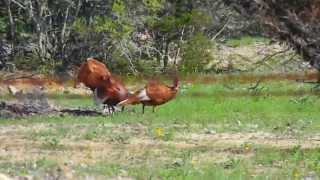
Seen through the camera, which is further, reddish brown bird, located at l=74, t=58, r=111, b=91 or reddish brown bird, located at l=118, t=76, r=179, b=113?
reddish brown bird, located at l=74, t=58, r=111, b=91

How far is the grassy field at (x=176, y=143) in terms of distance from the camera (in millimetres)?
9133

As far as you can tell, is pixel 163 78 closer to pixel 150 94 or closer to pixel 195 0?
pixel 195 0

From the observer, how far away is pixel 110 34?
90.9ft

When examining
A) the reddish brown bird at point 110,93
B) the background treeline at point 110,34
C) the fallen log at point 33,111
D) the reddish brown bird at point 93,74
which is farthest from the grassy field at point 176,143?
the background treeline at point 110,34

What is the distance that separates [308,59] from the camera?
32.0ft

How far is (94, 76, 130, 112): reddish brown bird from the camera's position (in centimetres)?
1614

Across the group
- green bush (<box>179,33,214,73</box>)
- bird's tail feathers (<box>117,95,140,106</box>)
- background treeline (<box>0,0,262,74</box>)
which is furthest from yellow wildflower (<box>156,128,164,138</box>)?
green bush (<box>179,33,214,73</box>)

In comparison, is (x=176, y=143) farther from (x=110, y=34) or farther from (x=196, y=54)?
(x=196, y=54)

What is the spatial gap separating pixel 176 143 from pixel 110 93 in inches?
180

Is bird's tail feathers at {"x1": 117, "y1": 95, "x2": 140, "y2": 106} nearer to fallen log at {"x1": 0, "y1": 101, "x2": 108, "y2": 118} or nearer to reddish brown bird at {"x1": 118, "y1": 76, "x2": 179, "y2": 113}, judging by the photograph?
reddish brown bird at {"x1": 118, "y1": 76, "x2": 179, "y2": 113}

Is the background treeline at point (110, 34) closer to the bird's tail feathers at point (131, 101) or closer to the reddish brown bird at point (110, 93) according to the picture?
the reddish brown bird at point (110, 93)

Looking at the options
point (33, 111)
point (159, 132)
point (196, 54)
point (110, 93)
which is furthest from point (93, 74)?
point (196, 54)

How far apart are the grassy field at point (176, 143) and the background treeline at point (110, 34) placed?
921 centimetres

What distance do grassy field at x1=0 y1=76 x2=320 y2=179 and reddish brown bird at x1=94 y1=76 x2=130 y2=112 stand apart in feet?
1.10
